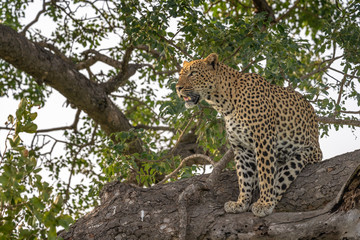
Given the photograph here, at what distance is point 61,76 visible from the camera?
26.7ft

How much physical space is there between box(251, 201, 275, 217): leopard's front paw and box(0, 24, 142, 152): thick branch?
3918 mm

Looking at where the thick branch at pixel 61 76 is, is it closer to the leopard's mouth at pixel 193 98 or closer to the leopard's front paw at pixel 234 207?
the leopard's mouth at pixel 193 98

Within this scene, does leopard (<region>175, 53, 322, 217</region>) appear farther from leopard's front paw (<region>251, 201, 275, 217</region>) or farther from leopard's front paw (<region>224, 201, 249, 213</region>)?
leopard's front paw (<region>251, 201, 275, 217</region>)

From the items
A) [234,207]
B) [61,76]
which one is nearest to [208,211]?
[234,207]

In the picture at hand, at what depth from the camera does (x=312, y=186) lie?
15.8 ft

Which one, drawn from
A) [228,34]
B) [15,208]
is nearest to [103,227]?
[15,208]

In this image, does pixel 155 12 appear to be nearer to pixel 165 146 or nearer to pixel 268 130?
pixel 268 130

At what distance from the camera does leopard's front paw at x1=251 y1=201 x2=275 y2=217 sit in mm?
4629

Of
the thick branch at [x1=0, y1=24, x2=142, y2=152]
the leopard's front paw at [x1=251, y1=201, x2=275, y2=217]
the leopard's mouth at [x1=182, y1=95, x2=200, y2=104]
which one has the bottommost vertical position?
the leopard's front paw at [x1=251, y1=201, x2=275, y2=217]

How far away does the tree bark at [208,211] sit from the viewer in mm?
4402

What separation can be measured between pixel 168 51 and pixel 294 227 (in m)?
3.35

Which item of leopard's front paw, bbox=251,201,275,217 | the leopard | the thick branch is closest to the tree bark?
leopard's front paw, bbox=251,201,275,217

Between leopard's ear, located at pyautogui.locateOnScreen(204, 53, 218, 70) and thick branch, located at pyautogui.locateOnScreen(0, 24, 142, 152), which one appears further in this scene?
thick branch, located at pyautogui.locateOnScreen(0, 24, 142, 152)

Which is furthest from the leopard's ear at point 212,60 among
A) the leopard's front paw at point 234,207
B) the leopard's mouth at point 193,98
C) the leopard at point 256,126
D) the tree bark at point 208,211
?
the leopard's front paw at point 234,207
